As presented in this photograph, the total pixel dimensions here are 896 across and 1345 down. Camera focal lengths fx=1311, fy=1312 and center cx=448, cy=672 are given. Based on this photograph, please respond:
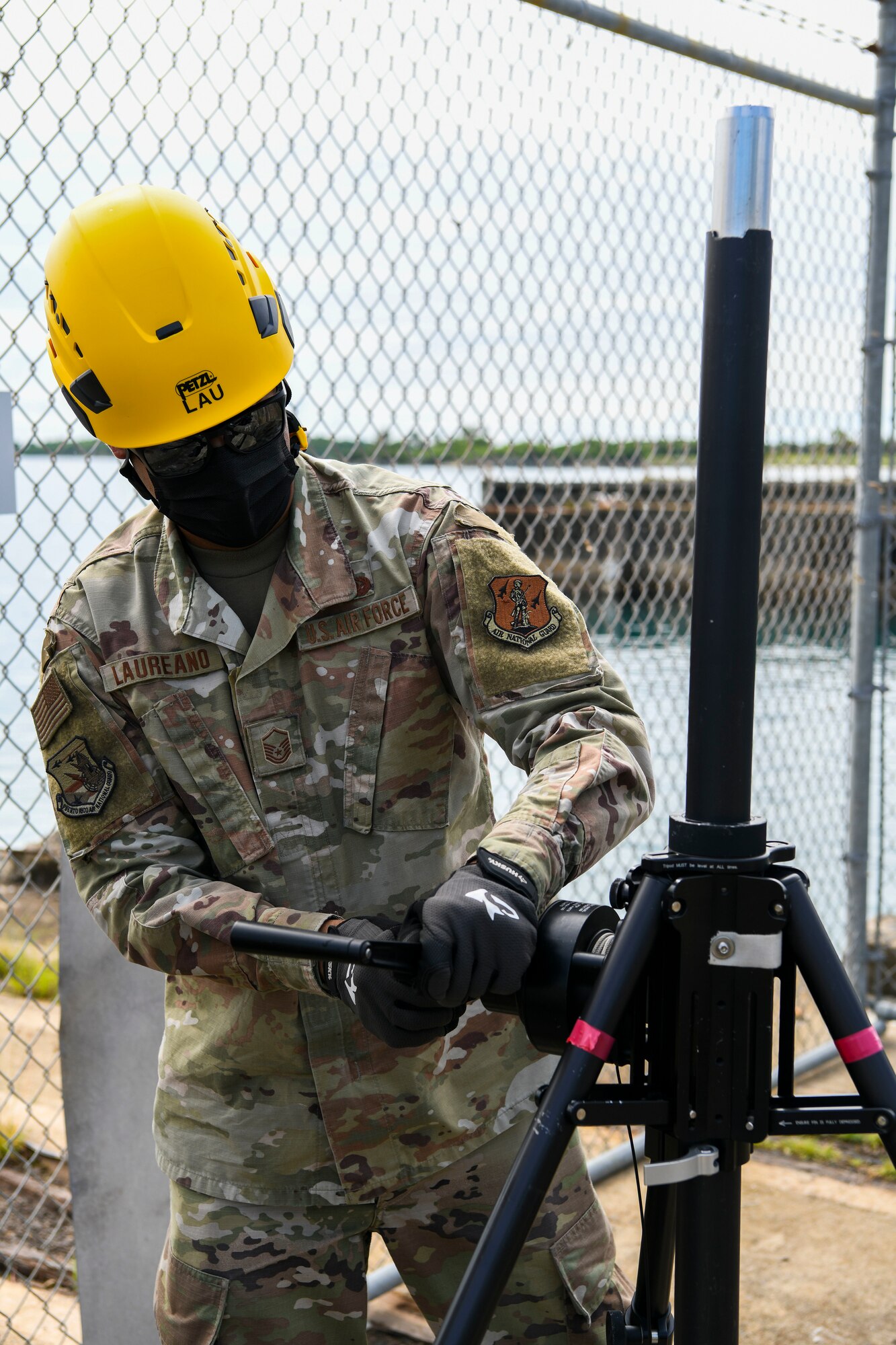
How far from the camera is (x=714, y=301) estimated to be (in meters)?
1.06

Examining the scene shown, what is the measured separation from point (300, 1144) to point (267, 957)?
33 cm

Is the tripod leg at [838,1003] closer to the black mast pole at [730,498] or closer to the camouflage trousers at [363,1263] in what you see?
the black mast pole at [730,498]

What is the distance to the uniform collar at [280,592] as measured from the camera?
187cm

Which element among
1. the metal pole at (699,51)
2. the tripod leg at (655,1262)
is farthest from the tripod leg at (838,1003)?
the metal pole at (699,51)

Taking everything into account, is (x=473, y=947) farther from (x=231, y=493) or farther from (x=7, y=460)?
(x=7, y=460)

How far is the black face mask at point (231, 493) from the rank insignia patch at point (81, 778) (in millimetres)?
355

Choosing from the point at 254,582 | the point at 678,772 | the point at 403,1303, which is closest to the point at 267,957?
the point at 254,582

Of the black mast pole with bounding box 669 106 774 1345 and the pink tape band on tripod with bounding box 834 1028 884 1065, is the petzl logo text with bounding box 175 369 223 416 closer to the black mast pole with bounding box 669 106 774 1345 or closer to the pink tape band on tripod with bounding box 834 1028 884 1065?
the black mast pole with bounding box 669 106 774 1345

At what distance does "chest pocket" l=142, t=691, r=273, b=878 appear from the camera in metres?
1.88

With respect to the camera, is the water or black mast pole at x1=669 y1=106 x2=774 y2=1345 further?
the water

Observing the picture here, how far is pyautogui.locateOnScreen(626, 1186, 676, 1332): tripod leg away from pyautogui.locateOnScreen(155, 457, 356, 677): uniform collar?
0.93m

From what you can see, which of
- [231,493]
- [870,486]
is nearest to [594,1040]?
[231,493]

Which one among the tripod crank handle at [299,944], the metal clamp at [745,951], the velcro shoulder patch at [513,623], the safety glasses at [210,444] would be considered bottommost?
the tripod crank handle at [299,944]

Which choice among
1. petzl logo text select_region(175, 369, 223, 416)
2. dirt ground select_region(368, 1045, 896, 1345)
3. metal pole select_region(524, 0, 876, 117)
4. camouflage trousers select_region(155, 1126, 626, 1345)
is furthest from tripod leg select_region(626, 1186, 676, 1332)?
metal pole select_region(524, 0, 876, 117)
